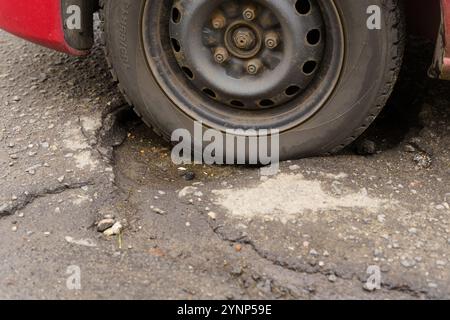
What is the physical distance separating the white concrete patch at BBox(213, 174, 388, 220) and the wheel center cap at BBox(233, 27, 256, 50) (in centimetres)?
61

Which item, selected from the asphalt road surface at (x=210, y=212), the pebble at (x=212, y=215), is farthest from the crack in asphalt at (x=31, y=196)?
the pebble at (x=212, y=215)

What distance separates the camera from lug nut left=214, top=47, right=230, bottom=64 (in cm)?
294

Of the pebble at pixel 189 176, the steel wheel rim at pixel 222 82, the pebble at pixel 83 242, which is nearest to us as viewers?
the pebble at pixel 83 242

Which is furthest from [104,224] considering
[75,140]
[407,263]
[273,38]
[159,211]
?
[407,263]

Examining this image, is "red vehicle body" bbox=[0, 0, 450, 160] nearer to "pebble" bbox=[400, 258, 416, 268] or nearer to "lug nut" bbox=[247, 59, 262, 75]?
"lug nut" bbox=[247, 59, 262, 75]

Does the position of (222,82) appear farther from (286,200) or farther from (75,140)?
(75,140)

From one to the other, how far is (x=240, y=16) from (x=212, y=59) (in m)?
0.23

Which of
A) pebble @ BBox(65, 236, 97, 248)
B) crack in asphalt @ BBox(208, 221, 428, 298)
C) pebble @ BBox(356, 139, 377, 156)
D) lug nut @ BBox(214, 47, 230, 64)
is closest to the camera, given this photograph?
crack in asphalt @ BBox(208, 221, 428, 298)

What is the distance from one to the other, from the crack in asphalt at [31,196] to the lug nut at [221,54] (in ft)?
2.56

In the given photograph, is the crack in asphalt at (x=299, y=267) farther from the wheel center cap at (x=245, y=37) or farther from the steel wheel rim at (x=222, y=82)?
the wheel center cap at (x=245, y=37)

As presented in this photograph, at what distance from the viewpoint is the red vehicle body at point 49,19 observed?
2883 mm

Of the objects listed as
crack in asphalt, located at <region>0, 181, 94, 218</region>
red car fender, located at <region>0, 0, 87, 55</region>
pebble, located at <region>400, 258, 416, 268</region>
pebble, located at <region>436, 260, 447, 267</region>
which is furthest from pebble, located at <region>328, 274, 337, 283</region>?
red car fender, located at <region>0, 0, 87, 55</region>

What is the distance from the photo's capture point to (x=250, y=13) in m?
2.84

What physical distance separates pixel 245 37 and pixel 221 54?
14 cm
